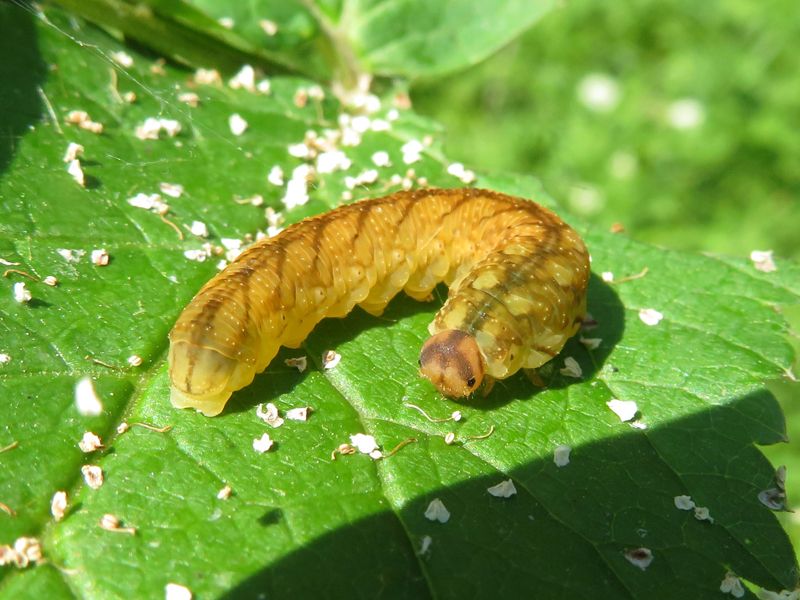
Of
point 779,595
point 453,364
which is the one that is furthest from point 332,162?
point 779,595

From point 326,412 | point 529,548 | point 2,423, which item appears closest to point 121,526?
point 2,423

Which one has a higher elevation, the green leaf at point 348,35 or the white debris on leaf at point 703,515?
the green leaf at point 348,35

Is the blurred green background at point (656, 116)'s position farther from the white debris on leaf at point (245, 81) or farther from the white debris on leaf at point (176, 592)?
the white debris on leaf at point (176, 592)

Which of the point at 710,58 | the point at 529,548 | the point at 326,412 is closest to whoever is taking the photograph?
the point at 529,548

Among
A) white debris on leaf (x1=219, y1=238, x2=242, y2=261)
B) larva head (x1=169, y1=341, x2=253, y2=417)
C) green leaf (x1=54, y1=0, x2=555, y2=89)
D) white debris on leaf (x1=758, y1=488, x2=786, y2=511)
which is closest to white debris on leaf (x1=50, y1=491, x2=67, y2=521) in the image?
larva head (x1=169, y1=341, x2=253, y2=417)

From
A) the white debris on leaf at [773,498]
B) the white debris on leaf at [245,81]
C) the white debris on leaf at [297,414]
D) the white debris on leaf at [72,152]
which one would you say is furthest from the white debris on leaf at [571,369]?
the white debris on leaf at [72,152]

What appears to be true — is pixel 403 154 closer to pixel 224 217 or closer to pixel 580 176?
pixel 224 217

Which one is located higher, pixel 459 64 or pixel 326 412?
pixel 459 64
